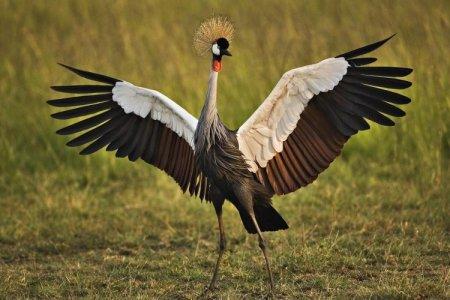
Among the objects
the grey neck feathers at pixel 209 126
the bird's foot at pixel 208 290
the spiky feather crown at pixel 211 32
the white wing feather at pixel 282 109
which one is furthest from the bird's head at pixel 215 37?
the bird's foot at pixel 208 290

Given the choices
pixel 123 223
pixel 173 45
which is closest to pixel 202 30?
pixel 123 223

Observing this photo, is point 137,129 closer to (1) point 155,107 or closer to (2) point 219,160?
(1) point 155,107

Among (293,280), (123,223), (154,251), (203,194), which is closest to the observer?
(293,280)

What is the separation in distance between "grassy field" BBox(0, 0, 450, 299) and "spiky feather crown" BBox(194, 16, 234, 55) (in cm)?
136

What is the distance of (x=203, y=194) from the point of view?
5.41 meters

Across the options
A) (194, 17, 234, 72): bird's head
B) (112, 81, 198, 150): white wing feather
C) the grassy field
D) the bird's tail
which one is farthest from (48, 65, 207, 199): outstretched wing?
the grassy field

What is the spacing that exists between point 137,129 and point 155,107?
219 millimetres

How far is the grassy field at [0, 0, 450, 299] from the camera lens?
5.23 metres

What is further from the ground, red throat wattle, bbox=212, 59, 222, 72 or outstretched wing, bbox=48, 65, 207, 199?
red throat wattle, bbox=212, 59, 222, 72

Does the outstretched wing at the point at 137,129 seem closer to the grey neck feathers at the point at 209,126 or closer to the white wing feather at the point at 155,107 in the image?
the white wing feather at the point at 155,107

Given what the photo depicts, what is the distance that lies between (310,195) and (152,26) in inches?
142

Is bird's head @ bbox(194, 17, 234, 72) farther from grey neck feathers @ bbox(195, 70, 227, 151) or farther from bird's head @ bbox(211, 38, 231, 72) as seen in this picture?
grey neck feathers @ bbox(195, 70, 227, 151)

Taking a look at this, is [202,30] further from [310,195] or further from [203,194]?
[310,195]

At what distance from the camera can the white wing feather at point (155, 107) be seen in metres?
5.31
